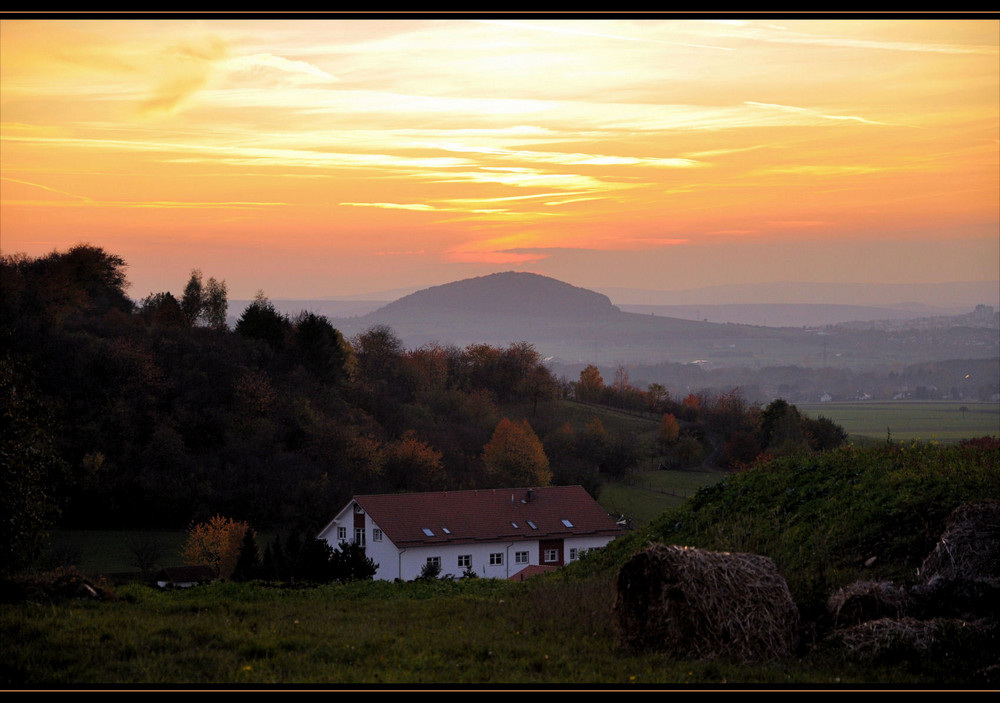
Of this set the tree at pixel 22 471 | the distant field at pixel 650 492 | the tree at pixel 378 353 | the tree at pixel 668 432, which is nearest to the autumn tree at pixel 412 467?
the distant field at pixel 650 492

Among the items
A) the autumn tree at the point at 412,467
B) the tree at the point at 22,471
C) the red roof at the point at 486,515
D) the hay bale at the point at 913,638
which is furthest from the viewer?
the autumn tree at the point at 412,467

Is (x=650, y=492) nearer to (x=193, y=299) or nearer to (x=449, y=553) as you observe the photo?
(x=449, y=553)

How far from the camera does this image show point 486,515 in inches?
2598

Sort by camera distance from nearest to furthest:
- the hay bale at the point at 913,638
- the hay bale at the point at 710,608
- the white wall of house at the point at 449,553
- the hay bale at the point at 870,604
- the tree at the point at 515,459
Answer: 1. the hay bale at the point at 913,638
2. the hay bale at the point at 710,608
3. the hay bale at the point at 870,604
4. the white wall of house at the point at 449,553
5. the tree at the point at 515,459

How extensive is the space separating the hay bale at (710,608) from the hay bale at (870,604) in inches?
25.1

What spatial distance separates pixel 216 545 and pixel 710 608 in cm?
6286

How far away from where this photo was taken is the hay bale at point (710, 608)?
10.1 meters

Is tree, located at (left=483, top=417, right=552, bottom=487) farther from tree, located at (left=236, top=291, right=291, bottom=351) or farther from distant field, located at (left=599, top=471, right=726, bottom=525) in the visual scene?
tree, located at (left=236, top=291, right=291, bottom=351)

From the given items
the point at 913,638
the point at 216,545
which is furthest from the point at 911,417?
the point at 913,638

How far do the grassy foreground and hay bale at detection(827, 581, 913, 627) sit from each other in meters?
0.36

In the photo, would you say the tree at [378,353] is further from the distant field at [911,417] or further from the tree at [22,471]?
the tree at [22,471]

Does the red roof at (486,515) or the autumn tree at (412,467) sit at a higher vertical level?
the autumn tree at (412,467)

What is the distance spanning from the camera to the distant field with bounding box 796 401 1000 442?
9444cm

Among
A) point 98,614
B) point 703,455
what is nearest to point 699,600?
point 98,614
